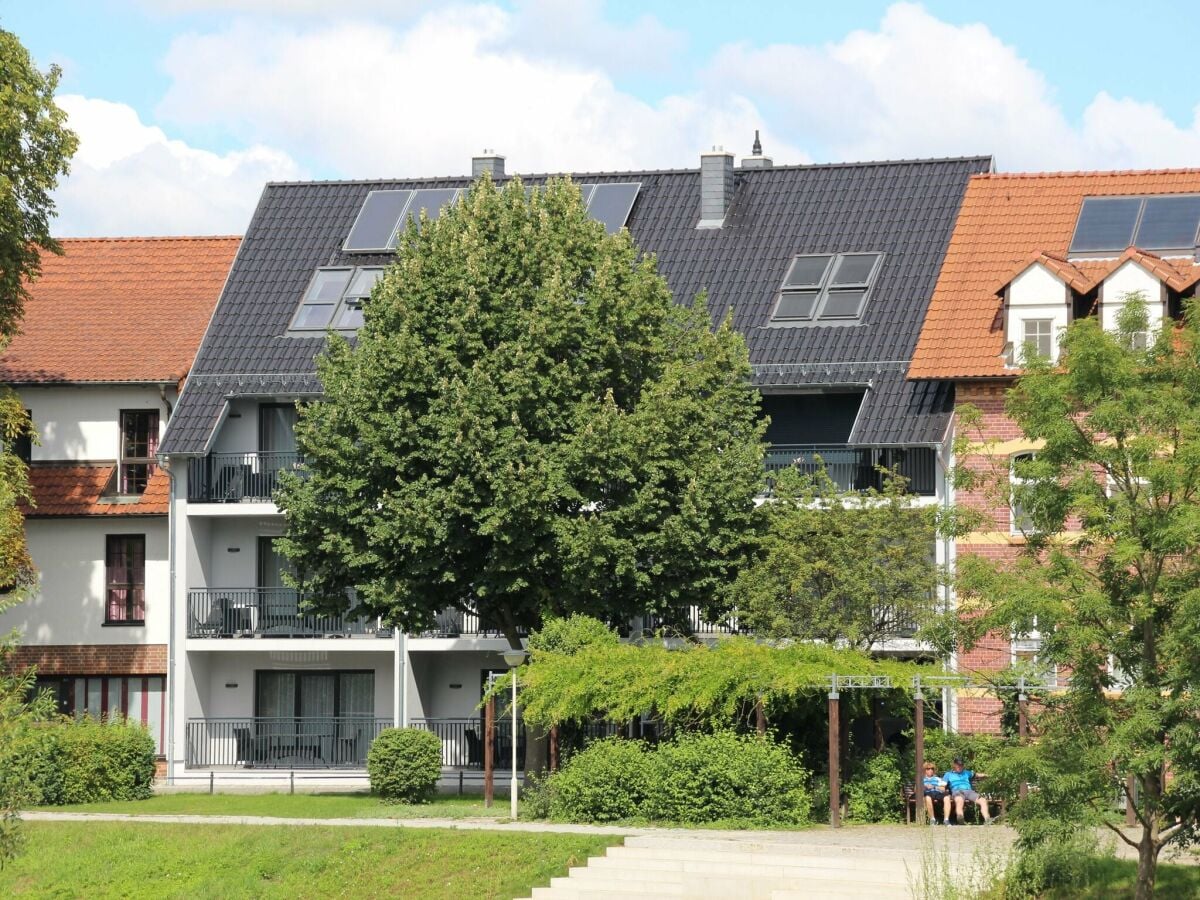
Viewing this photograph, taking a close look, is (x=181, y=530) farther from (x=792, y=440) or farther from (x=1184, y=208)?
(x=1184, y=208)

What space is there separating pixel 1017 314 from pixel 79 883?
19.2 metres

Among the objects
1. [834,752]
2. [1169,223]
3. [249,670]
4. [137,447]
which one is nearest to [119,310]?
[137,447]

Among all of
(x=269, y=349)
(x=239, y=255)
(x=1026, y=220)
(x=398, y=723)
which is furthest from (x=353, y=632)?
(x=1026, y=220)

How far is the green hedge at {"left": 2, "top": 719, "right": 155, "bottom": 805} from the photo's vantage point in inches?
1483

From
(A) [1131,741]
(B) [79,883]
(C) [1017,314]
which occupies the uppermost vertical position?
(C) [1017,314]

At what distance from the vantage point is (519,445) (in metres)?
35.6

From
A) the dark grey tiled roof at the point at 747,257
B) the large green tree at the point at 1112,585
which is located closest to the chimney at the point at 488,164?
the dark grey tiled roof at the point at 747,257

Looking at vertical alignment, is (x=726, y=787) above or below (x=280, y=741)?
below

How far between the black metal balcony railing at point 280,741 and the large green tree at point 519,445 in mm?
7361

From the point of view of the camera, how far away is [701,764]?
106 ft

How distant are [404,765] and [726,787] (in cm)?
639

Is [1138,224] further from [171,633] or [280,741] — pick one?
[171,633]

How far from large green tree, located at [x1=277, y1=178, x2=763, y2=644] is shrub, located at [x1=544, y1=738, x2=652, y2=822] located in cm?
379

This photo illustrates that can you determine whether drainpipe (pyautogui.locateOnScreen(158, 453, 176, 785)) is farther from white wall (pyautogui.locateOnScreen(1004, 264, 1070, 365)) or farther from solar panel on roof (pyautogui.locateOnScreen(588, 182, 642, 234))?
white wall (pyautogui.locateOnScreen(1004, 264, 1070, 365))
